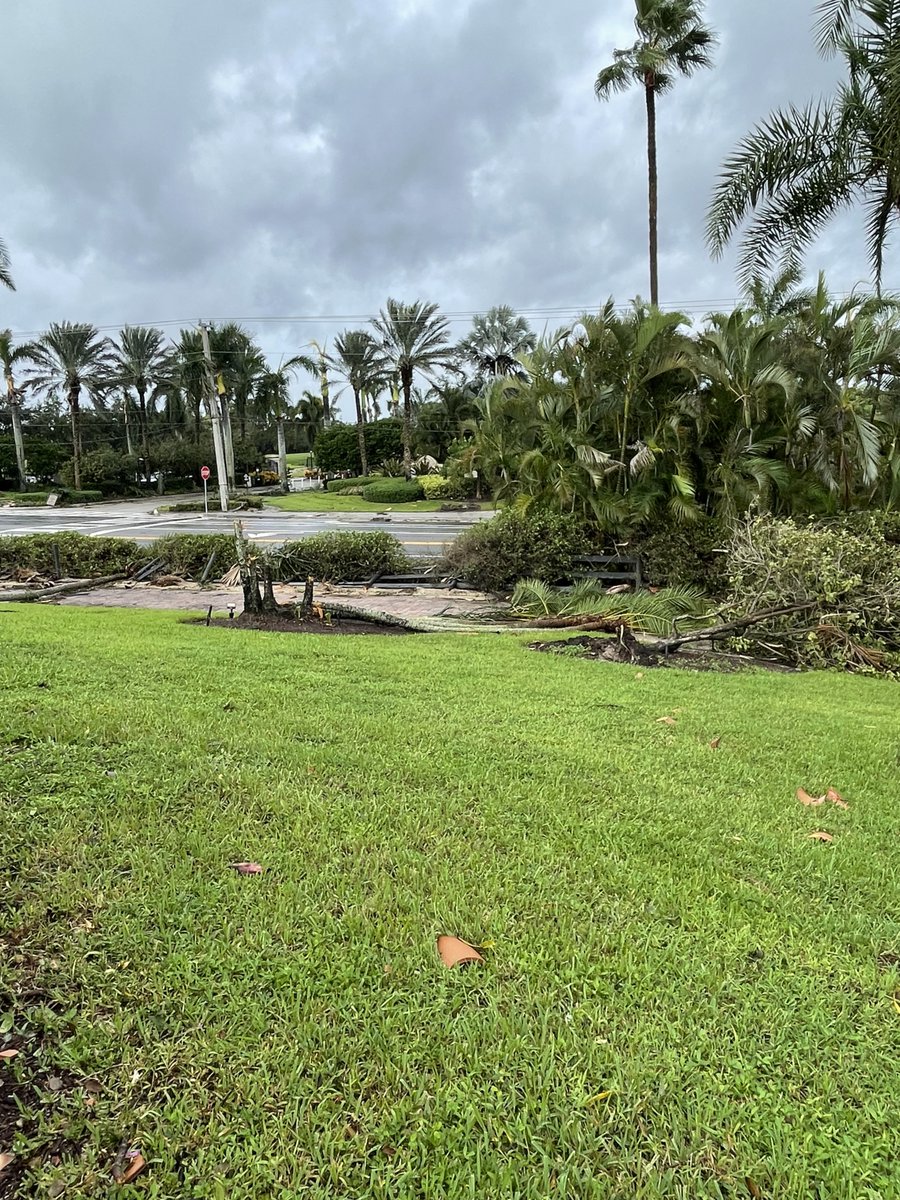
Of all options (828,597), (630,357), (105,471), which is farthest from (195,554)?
(105,471)

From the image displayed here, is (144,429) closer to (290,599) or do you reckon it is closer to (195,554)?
(195,554)

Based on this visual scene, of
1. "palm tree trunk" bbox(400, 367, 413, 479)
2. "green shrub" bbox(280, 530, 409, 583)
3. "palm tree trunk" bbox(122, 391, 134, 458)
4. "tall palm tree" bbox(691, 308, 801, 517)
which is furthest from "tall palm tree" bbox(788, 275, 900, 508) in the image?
"palm tree trunk" bbox(122, 391, 134, 458)

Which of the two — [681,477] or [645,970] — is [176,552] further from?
[645,970]

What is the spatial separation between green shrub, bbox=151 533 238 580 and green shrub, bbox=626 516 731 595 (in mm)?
8550

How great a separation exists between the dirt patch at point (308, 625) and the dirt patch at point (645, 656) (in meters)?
2.11

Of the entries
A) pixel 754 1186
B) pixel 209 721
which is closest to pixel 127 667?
pixel 209 721

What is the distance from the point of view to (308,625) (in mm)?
9133

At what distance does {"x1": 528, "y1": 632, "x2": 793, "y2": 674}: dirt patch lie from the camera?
7191 millimetres

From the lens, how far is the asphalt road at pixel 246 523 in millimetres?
24781

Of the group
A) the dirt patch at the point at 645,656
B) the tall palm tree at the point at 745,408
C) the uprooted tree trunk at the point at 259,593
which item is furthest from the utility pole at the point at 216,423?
the dirt patch at the point at 645,656

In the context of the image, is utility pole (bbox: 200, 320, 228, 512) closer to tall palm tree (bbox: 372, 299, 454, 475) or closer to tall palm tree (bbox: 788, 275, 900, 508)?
tall palm tree (bbox: 372, 299, 454, 475)

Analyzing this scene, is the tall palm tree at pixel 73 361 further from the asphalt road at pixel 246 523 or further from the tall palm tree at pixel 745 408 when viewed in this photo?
the tall palm tree at pixel 745 408

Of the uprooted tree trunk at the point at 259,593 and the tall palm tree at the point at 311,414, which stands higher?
the tall palm tree at the point at 311,414

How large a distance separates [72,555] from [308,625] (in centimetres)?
932
